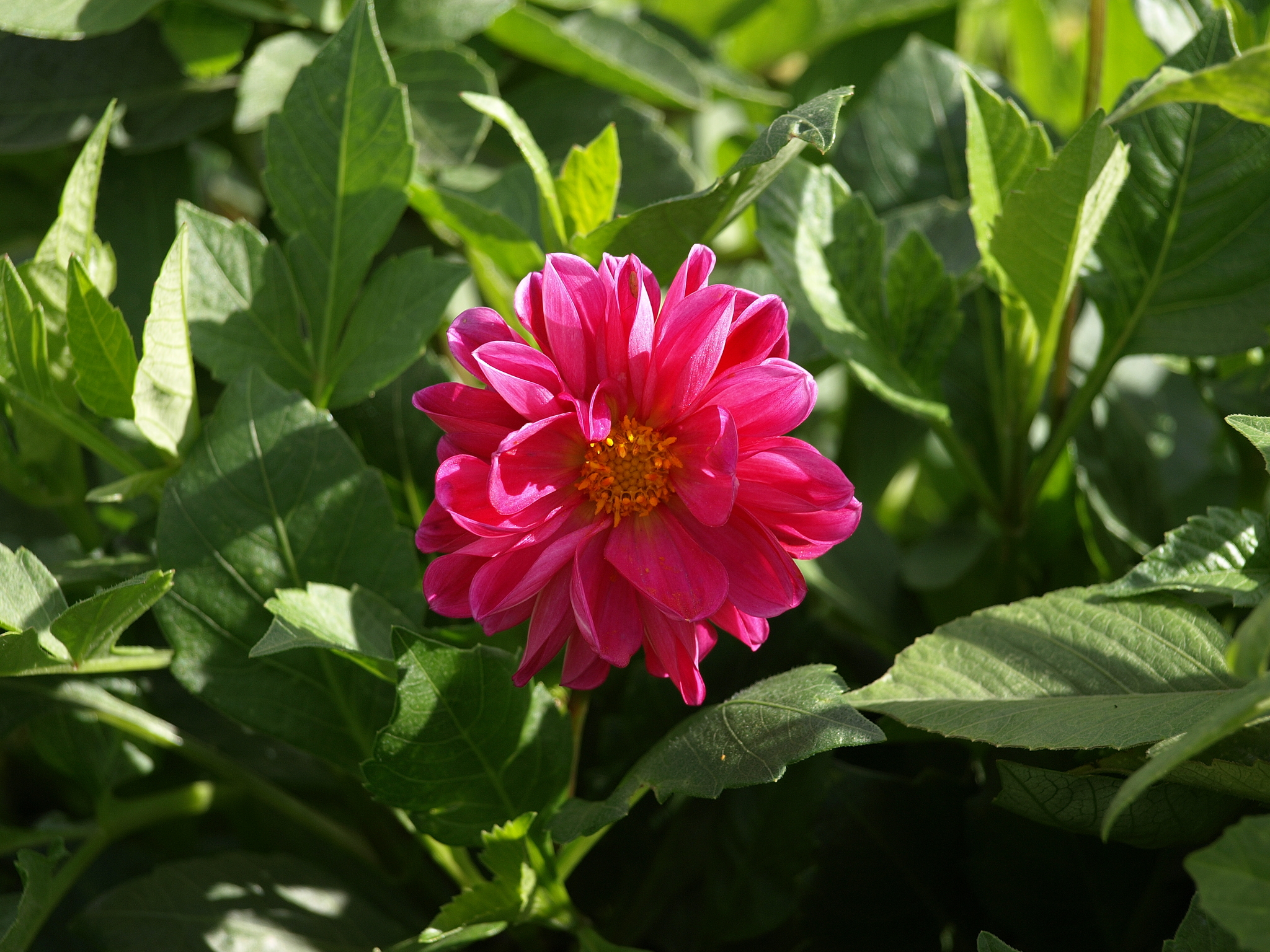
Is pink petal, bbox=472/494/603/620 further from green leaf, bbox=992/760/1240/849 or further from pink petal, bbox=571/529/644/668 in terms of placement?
green leaf, bbox=992/760/1240/849

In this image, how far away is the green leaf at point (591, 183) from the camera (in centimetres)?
64

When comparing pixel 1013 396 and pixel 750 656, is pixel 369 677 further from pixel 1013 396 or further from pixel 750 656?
pixel 1013 396

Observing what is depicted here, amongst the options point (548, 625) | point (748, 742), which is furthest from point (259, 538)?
point (748, 742)

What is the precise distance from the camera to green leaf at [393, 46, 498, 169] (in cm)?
80

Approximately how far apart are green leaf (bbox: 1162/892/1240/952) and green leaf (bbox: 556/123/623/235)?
490 mm

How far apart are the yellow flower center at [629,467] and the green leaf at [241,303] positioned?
0.83 ft

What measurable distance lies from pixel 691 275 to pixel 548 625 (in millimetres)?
197

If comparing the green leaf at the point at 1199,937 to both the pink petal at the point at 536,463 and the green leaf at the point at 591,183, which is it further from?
the green leaf at the point at 591,183

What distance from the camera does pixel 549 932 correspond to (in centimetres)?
74

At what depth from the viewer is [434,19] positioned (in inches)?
31.7

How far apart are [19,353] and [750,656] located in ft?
1.65

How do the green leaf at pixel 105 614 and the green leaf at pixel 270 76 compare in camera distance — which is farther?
the green leaf at pixel 270 76

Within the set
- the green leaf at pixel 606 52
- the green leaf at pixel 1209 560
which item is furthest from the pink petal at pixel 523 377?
the green leaf at pixel 606 52

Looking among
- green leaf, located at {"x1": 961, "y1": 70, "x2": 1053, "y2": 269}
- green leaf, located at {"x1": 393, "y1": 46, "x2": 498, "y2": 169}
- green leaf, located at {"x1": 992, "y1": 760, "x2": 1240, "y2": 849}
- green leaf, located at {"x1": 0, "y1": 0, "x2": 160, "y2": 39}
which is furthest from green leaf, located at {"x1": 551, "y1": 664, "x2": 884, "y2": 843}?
green leaf, located at {"x1": 0, "y1": 0, "x2": 160, "y2": 39}
